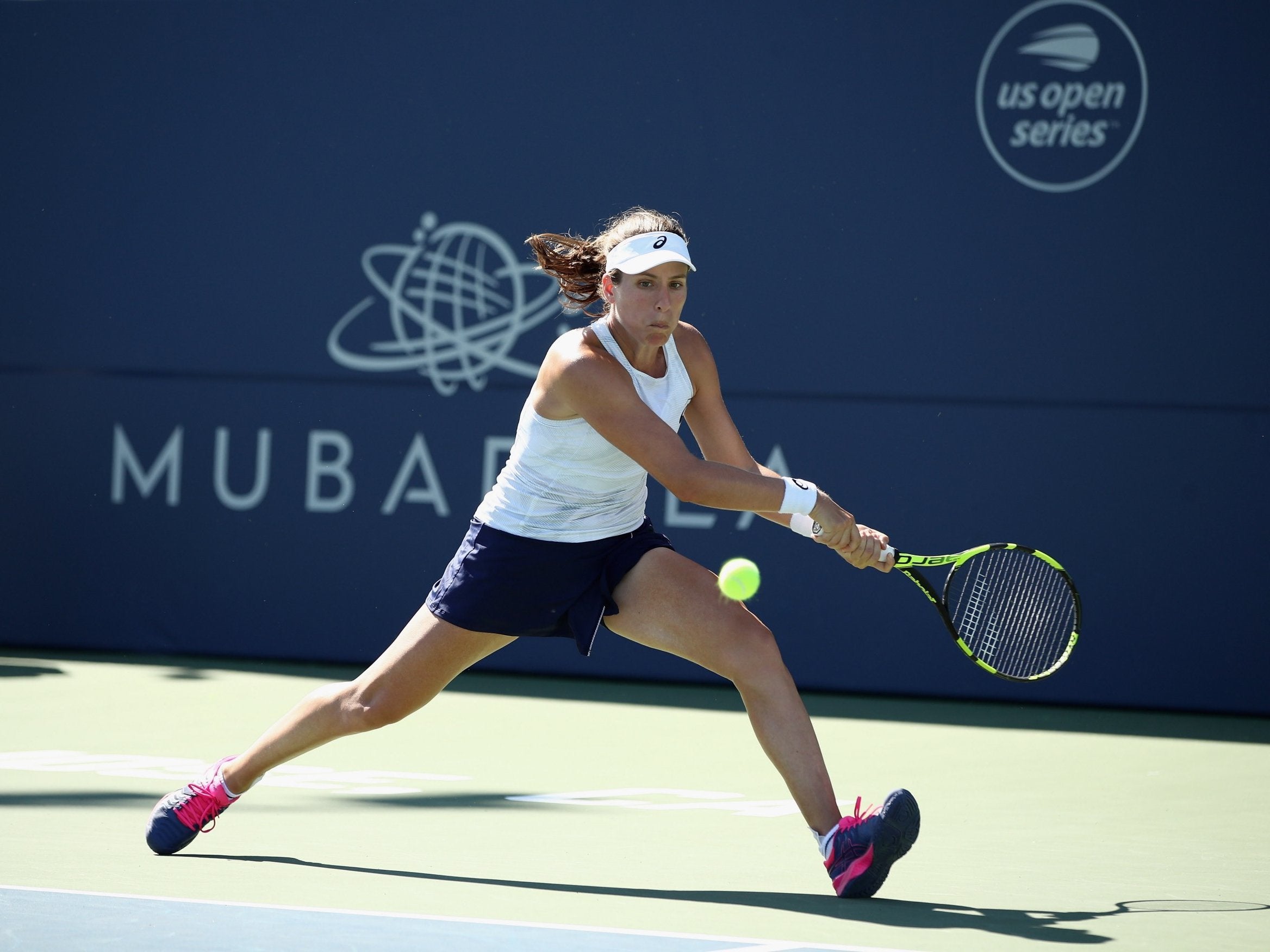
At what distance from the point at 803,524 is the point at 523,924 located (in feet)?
3.58

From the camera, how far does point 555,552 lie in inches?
169

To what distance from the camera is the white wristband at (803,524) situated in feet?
13.9

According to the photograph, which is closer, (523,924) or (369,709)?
(523,924)

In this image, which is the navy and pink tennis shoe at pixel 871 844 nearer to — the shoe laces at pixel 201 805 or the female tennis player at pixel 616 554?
the female tennis player at pixel 616 554

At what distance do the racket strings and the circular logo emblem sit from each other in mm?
2807

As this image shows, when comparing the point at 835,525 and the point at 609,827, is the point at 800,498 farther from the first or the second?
the point at 609,827

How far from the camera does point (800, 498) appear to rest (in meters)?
4.05

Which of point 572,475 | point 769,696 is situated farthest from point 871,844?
point 572,475

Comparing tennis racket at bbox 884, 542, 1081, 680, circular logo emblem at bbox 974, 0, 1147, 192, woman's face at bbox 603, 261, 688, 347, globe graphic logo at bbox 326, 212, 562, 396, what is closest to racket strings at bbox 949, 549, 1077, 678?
tennis racket at bbox 884, 542, 1081, 680

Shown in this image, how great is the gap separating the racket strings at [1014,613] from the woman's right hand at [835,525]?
944mm

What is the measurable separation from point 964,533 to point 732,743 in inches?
69.3

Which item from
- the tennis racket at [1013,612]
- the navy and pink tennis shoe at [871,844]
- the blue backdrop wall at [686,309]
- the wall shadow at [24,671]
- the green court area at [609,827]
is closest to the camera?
the green court area at [609,827]

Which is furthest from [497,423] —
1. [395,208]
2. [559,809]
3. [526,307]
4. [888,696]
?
[559,809]

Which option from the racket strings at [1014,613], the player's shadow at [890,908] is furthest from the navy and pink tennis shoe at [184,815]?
the racket strings at [1014,613]
